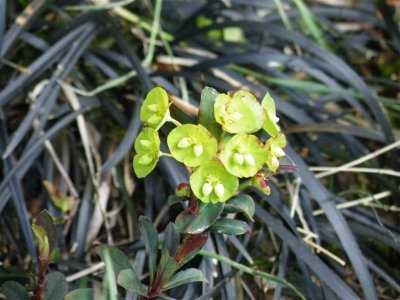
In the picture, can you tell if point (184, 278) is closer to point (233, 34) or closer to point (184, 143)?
point (184, 143)

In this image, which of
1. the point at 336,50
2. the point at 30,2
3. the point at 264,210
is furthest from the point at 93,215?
the point at 336,50

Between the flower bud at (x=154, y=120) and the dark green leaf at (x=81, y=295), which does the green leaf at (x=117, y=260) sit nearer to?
the dark green leaf at (x=81, y=295)

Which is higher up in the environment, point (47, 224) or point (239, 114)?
point (239, 114)

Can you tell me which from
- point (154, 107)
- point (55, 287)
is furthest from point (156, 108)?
point (55, 287)

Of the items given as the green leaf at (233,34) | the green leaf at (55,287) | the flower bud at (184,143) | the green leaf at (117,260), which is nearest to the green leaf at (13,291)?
the green leaf at (55,287)

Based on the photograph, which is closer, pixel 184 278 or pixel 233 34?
pixel 184 278
